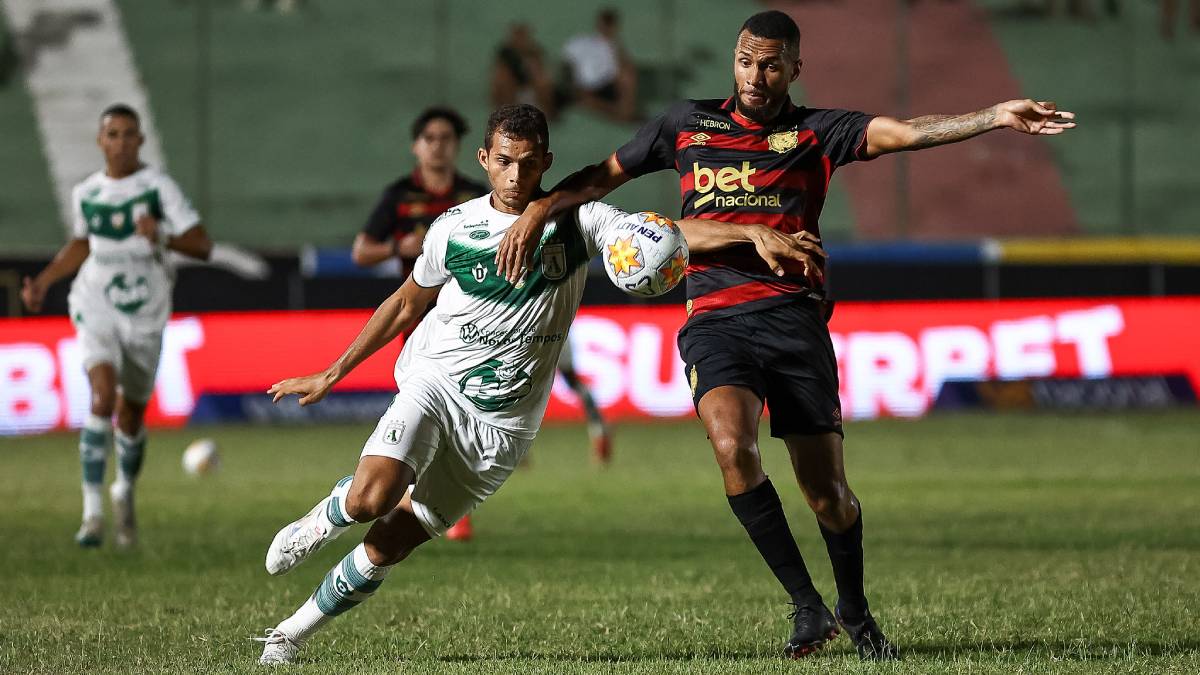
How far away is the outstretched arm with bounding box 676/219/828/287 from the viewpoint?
19.3 ft

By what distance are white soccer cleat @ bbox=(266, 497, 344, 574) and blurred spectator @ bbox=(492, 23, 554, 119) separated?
54.6 ft

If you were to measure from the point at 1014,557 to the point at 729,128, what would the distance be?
360cm

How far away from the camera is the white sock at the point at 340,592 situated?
5910 mm

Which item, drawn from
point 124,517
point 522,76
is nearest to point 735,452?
point 124,517

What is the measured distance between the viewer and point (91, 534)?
9.81 m

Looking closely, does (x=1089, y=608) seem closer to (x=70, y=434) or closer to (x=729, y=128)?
(x=729, y=128)

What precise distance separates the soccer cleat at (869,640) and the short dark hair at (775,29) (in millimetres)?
2052

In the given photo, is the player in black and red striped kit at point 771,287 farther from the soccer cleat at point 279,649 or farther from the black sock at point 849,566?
the soccer cleat at point 279,649

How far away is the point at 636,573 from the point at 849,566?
2462 millimetres

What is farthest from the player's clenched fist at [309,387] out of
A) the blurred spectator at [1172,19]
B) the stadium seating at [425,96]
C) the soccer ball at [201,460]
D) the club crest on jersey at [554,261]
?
the blurred spectator at [1172,19]

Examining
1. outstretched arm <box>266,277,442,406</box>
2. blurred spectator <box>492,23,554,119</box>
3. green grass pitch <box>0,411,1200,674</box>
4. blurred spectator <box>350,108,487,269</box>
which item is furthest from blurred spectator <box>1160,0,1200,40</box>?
outstretched arm <box>266,277,442,406</box>

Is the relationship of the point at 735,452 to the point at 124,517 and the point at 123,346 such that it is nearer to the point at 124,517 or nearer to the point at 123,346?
the point at 124,517

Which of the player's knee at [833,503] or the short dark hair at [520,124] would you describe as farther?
the player's knee at [833,503]

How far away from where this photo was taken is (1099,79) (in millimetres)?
23281
